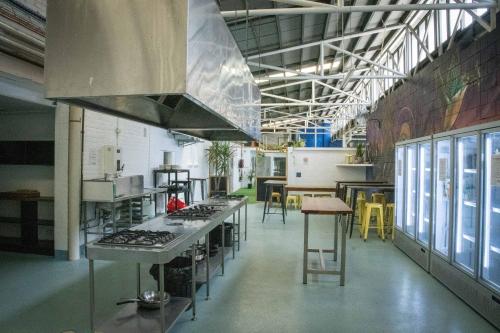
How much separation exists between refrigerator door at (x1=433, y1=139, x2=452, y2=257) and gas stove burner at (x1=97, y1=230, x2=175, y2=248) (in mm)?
3205

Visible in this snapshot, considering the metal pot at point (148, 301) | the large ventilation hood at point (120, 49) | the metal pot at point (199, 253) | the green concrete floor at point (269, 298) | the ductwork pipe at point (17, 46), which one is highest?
the ductwork pipe at point (17, 46)

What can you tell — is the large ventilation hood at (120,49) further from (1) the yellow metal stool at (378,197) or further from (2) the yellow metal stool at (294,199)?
(2) the yellow metal stool at (294,199)

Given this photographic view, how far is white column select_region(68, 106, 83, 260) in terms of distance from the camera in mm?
4711

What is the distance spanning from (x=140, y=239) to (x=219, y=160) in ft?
27.9

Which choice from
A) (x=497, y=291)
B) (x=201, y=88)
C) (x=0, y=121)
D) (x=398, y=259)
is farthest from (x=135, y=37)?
(x=0, y=121)

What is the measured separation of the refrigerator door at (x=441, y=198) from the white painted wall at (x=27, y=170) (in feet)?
18.2

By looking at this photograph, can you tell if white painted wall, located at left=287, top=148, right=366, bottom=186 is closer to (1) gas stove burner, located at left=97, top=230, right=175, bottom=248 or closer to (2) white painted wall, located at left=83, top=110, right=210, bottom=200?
(2) white painted wall, located at left=83, top=110, right=210, bottom=200

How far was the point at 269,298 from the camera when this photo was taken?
3.46 meters

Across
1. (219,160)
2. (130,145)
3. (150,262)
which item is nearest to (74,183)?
(130,145)

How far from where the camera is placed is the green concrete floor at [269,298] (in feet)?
9.53

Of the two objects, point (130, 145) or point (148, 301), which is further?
point (130, 145)

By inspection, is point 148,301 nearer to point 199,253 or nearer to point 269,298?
point 199,253

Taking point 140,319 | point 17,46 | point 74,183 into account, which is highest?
point 17,46

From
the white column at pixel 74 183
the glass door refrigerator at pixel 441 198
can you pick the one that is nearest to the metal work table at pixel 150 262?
the white column at pixel 74 183
